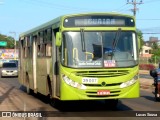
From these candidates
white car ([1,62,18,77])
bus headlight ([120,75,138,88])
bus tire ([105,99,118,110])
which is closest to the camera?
bus headlight ([120,75,138,88])

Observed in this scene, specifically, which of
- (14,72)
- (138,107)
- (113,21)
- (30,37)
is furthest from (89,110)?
(14,72)

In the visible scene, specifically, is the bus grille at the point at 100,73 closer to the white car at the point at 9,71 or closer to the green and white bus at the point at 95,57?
the green and white bus at the point at 95,57

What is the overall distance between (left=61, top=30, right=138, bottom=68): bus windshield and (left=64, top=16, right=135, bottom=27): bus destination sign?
11.2 inches

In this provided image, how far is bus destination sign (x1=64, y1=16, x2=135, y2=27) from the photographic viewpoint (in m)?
13.7

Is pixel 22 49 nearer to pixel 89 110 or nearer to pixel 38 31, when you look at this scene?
pixel 38 31

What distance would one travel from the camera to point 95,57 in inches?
525

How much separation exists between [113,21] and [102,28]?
489 millimetres

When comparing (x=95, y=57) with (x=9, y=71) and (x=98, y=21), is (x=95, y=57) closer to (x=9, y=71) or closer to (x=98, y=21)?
(x=98, y=21)

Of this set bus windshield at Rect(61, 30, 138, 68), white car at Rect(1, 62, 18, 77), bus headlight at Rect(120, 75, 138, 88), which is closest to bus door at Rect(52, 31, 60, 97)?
bus windshield at Rect(61, 30, 138, 68)

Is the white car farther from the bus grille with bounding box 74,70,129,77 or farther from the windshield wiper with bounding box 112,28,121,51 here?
the bus grille with bounding box 74,70,129,77

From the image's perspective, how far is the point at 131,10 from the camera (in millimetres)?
65625

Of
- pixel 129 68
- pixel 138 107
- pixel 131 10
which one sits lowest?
pixel 138 107

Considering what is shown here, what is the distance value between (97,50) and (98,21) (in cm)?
103

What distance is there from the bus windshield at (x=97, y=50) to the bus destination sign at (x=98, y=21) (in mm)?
285
